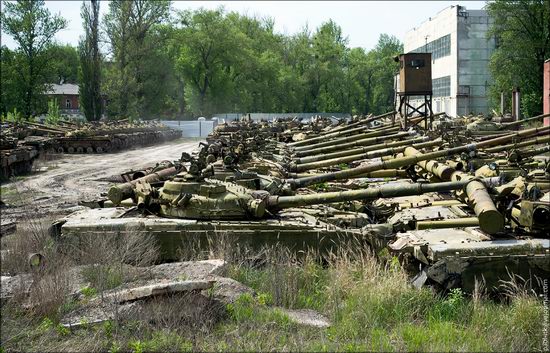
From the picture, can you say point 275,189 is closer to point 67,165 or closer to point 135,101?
point 67,165

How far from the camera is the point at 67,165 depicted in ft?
99.6

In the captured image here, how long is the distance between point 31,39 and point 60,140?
22425 millimetres

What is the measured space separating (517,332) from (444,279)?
1.33 m

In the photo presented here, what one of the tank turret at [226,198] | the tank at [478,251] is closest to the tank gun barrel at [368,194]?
the tank turret at [226,198]

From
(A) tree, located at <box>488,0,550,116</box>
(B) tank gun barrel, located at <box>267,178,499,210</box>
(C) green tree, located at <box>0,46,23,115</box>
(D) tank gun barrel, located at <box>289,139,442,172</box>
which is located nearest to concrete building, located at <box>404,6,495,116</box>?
(A) tree, located at <box>488,0,550,116</box>

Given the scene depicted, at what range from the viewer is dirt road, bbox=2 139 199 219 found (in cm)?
1680

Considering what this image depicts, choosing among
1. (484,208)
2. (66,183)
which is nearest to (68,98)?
(66,183)

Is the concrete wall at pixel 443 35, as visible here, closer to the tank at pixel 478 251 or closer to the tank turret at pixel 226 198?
the tank turret at pixel 226 198

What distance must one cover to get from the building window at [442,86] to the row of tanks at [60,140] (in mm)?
21030

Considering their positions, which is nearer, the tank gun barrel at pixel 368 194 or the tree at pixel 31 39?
A: the tank gun barrel at pixel 368 194

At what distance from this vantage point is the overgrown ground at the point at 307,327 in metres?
6.40

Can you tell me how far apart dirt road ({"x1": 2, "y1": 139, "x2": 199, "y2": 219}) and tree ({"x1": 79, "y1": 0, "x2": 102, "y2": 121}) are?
1433 centimetres

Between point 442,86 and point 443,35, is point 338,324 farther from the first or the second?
point 442,86

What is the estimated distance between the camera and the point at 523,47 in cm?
3550
